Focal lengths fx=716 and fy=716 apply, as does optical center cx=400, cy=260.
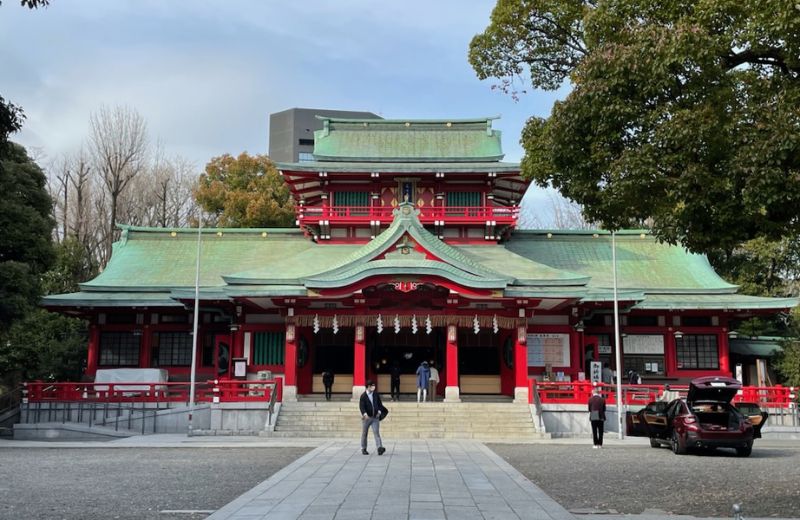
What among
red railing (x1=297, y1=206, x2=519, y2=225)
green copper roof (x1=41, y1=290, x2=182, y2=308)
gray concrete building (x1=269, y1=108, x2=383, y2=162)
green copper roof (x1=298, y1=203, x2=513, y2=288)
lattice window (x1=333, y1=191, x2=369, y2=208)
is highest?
gray concrete building (x1=269, y1=108, x2=383, y2=162)

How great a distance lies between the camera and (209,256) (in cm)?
3553

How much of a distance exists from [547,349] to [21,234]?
20.7 metres

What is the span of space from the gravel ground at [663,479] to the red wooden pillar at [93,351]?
64.0ft

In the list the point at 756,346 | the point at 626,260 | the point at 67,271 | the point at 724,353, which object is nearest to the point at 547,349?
the point at 626,260

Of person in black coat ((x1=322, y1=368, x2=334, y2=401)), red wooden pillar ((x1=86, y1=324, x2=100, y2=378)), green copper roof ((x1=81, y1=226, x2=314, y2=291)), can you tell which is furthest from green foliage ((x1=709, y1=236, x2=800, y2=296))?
red wooden pillar ((x1=86, y1=324, x2=100, y2=378))

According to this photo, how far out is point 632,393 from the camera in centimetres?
2673

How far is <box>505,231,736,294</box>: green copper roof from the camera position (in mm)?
32844

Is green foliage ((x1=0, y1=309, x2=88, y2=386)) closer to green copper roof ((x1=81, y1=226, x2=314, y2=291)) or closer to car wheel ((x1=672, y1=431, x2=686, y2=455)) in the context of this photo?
green copper roof ((x1=81, y1=226, x2=314, y2=291))

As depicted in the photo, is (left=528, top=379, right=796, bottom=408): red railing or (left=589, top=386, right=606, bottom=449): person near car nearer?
(left=589, top=386, right=606, bottom=449): person near car

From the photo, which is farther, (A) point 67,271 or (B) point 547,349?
(A) point 67,271

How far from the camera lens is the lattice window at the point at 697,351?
3188cm

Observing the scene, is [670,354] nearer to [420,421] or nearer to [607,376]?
[607,376]

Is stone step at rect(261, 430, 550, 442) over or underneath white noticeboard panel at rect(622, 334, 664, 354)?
underneath

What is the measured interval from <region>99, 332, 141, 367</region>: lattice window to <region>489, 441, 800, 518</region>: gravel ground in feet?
60.8
